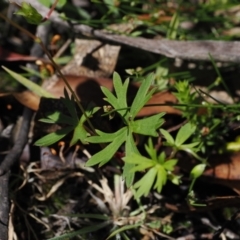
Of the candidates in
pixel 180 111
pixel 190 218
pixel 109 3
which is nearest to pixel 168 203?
pixel 190 218

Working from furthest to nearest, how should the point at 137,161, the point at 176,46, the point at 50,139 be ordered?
the point at 176,46, the point at 50,139, the point at 137,161

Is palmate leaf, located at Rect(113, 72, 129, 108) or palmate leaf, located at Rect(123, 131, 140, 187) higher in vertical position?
palmate leaf, located at Rect(113, 72, 129, 108)

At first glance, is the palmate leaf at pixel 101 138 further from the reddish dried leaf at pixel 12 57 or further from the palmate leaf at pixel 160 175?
the reddish dried leaf at pixel 12 57

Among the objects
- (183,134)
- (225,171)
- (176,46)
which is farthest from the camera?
(176,46)

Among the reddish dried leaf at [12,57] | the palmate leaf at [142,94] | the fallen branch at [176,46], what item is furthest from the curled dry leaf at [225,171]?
the reddish dried leaf at [12,57]

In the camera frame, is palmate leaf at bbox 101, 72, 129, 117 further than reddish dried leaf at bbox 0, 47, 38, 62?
No

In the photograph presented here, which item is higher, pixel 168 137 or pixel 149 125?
pixel 149 125

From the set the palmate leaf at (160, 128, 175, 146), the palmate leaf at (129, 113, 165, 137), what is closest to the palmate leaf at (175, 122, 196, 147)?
the palmate leaf at (160, 128, 175, 146)

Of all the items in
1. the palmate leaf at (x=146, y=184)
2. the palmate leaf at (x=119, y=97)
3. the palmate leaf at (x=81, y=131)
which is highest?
the palmate leaf at (x=119, y=97)

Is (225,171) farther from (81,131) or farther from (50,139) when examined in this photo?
(50,139)

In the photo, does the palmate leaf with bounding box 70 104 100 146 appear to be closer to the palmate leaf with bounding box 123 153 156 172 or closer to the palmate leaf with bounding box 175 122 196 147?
the palmate leaf with bounding box 123 153 156 172

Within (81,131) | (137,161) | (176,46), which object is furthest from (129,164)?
(176,46)

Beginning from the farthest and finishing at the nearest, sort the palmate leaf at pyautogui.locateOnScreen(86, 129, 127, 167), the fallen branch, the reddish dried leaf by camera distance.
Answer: the reddish dried leaf, the fallen branch, the palmate leaf at pyautogui.locateOnScreen(86, 129, 127, 167)
